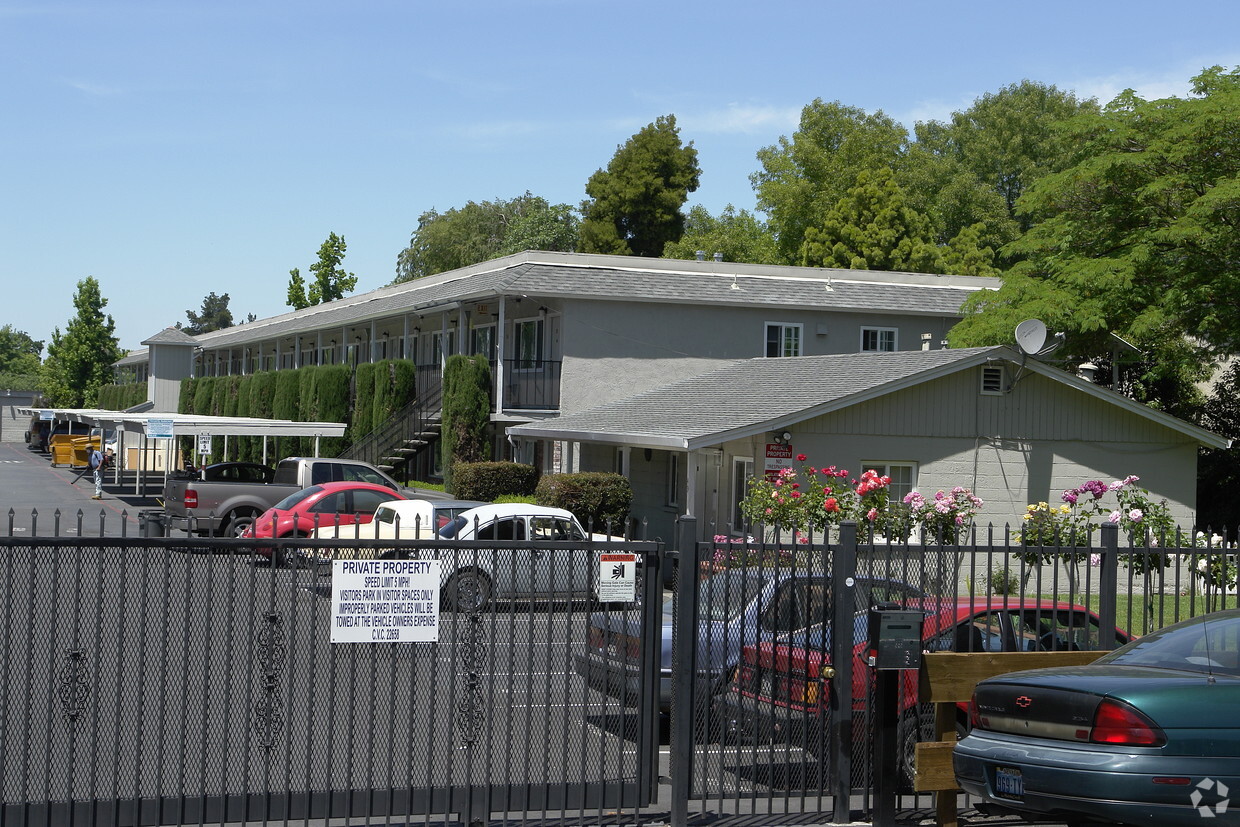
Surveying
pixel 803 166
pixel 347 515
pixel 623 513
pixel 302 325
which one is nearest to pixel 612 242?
pixel 803 166

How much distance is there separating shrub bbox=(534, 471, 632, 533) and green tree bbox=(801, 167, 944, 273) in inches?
1214

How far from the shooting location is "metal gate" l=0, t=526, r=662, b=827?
7.05 meters

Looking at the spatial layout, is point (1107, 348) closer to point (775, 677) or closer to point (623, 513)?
point (623, 513)

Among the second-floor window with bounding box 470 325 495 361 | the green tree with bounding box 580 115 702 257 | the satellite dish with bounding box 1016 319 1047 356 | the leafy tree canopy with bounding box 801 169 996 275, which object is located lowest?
the satellite dish with bounding box 1016 319 1047 356

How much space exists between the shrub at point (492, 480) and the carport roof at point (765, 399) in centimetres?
93

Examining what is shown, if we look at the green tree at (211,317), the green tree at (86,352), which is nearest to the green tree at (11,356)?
the green tree at (211,317)

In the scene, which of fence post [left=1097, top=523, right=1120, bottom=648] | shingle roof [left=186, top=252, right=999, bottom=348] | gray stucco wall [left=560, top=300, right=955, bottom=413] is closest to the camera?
fence post [left=1097, top=523, right=1120, bottom=648]

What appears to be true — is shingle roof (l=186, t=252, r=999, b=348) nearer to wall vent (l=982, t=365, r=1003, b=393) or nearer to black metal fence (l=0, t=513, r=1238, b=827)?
wall vent (l=982, t=365, r=1003, b=393)

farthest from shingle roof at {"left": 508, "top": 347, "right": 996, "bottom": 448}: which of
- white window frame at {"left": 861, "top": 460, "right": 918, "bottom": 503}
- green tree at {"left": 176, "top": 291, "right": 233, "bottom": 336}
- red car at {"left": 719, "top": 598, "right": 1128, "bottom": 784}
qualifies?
green tree at {"left": 176, "top": 291, "right": 233, "bottom": 336}

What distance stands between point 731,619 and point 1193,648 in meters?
2.74

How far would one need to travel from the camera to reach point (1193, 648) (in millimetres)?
7598

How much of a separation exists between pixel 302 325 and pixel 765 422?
34383 millimetres

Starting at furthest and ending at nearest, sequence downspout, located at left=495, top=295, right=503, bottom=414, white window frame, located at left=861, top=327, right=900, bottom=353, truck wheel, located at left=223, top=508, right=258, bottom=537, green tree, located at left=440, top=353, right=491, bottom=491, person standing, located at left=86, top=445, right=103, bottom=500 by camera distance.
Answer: person standing, located at left=86, top=445, right=103, bottom=500, white window frame, located at left=861, top=327, right=900, bottom=353, green tree, located at left=440, top=353, right=491, bottom=491, downspout, located at left=495, top=295, right=503, bottom=414, truck wheel, located at left=223, top=508, right=258, bottom=537

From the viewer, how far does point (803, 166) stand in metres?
63.2
